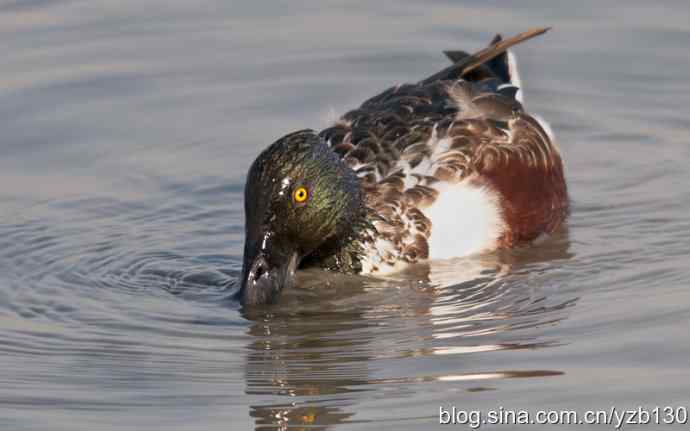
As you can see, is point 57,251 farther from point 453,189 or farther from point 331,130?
point 453,189

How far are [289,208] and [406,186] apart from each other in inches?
36.9

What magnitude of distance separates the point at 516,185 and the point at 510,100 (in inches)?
30.8

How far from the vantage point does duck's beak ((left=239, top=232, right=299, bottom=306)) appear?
8.34 meters

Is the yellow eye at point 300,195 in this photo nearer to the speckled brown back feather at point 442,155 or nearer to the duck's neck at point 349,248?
the duck's neck at point 349,248

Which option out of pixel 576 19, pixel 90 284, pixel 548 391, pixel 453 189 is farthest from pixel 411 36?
pixel 548 391

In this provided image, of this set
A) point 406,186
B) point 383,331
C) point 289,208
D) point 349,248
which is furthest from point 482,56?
point 383,331

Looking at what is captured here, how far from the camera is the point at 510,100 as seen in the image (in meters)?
10.1

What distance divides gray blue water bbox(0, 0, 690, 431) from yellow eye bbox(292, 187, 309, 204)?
1.87 feet

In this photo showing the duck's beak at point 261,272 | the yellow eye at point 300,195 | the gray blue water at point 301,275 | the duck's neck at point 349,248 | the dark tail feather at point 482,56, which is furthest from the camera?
the dark tail feather at point 482,56

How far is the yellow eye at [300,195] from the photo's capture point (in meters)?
8.48

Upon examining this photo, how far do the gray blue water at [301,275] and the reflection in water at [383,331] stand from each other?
0.02m

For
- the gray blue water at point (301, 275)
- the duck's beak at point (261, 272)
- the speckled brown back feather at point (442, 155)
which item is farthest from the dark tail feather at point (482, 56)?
the duck's beak at point (261, 272)

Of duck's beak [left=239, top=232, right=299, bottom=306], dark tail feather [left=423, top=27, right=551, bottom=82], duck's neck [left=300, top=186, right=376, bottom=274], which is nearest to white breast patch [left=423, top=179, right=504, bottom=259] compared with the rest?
duck's neck [left=300, top=186, right=376, bottom=274]

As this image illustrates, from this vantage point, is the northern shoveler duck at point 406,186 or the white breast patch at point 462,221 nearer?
the northern shoveler duck at point 406,186
